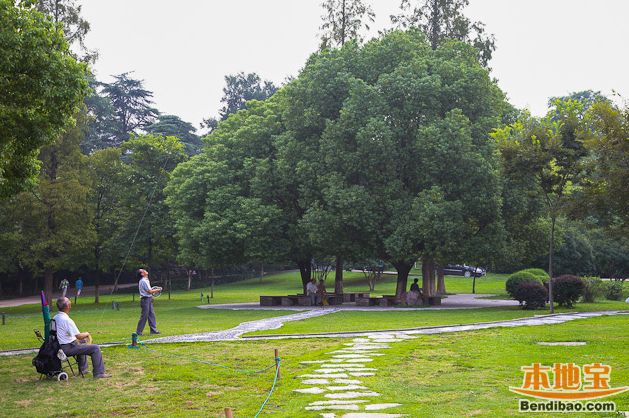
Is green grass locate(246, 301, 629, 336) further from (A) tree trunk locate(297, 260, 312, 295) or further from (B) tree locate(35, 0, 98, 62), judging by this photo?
(B) tree locate(35, 0, 98, 62)

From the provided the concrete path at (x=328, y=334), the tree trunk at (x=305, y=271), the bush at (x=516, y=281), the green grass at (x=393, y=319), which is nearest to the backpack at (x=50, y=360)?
the concrete path at (x=328, y=334)

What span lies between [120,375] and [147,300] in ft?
22.1

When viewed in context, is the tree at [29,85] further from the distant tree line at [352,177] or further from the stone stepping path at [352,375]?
the distant tree line at [352,177]

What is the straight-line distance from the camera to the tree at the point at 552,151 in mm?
26016

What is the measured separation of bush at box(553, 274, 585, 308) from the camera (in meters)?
28.6

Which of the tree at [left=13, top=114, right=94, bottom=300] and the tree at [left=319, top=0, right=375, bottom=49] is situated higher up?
the tree at [left=319, top=0, right=375, bottom=49]

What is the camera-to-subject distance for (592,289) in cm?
3331

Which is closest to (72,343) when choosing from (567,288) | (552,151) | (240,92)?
(552,151)

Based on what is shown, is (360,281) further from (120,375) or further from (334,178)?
(120,375)

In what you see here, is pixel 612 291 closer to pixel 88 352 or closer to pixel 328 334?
pixel 328 334

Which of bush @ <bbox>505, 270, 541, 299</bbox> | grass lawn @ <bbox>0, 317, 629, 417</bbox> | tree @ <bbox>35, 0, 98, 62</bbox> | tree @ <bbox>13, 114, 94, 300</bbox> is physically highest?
tree @ <bbox>35, 0, 98, 62</bbox>

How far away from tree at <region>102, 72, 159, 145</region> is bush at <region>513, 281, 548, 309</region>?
56.1 metres

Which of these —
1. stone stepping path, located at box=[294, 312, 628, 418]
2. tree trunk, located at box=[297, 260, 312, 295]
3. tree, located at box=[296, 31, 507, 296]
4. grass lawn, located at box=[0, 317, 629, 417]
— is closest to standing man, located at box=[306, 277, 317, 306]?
tree trunk, located at box=[297, 260, 312, 295]

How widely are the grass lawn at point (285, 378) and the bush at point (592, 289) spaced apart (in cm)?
1569
